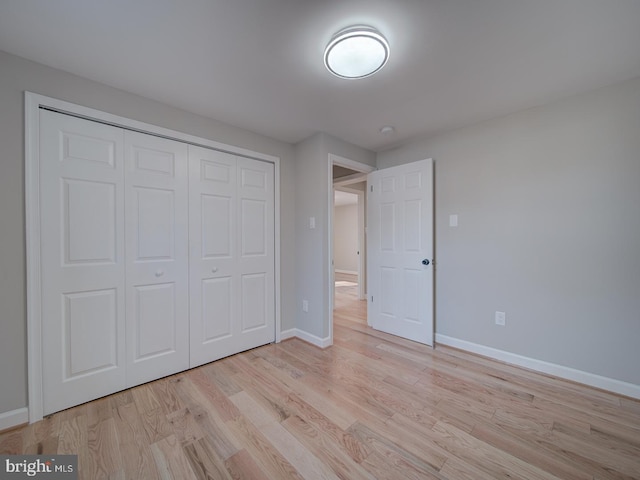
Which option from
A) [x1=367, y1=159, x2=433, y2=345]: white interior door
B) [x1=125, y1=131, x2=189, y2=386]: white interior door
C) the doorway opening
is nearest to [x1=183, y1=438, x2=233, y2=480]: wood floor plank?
[x1=125, y1=131, x2=189, y2=386]: white interior door

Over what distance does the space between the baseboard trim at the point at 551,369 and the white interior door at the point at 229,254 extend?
2038 millimetres

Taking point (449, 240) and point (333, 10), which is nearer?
point (333, 10)

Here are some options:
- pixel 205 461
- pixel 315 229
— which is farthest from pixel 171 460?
pixel 315 229

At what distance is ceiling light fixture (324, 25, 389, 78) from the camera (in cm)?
139

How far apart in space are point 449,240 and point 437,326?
96 cm

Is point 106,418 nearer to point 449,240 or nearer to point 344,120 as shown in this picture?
point 344,120

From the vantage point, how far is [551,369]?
218 centimetres

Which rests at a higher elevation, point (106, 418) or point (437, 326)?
point (437, 326)

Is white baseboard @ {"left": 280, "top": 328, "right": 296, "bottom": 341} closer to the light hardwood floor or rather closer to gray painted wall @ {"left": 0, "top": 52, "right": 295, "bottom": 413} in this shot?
the light hardwood floor

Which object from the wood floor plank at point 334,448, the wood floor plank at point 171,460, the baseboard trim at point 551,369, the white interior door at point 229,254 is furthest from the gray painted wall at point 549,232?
the wood floor plank at point 171,460

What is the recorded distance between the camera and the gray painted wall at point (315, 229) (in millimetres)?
2768

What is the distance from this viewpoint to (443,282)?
2.82 m

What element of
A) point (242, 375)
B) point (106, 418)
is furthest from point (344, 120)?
point (106, 418)

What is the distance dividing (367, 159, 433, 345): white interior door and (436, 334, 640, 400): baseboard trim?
33cm
